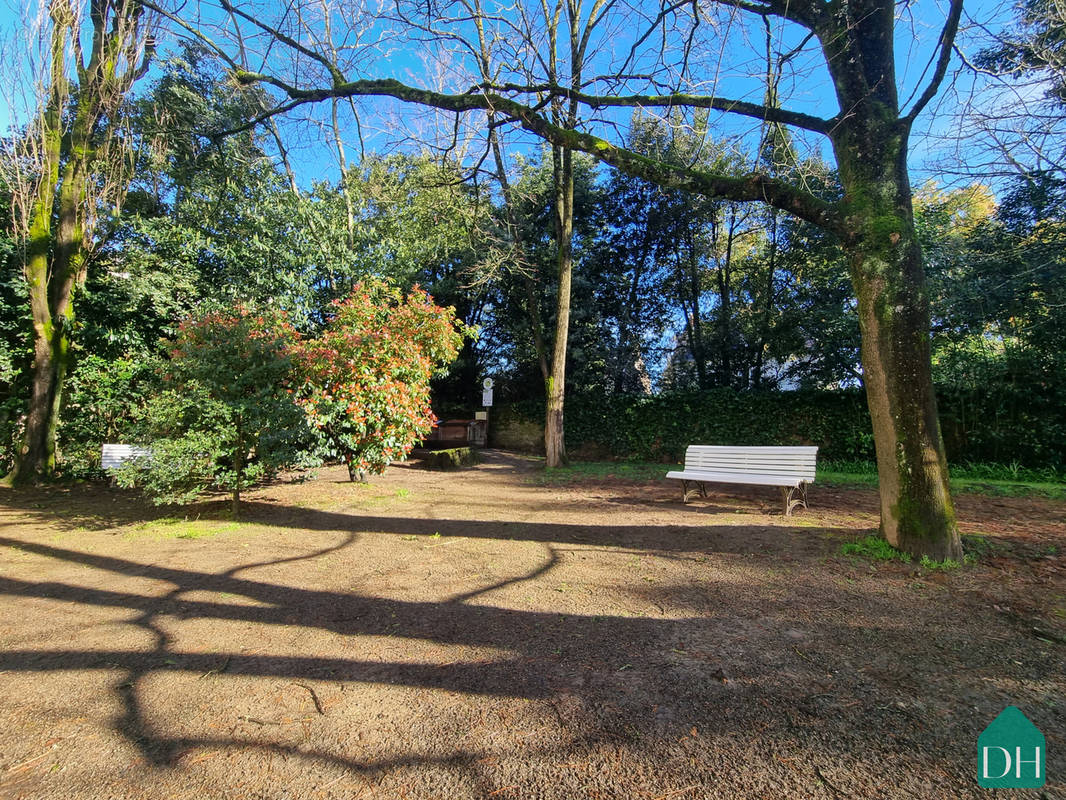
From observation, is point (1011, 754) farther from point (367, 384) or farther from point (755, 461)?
point (367, 384)

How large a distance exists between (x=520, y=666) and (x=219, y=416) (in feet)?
15.9

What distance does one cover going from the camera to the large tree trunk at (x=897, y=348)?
3.72 metres

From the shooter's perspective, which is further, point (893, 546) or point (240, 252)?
point (240, 252)

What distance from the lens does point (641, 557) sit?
13.7 feet

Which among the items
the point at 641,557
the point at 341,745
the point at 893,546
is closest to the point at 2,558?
the point at 341,745

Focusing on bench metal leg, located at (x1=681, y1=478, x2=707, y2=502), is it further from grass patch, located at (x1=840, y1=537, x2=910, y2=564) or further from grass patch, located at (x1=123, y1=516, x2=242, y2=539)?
grass patch, located at (x1=123, y1=516, x2=242, y2=539)

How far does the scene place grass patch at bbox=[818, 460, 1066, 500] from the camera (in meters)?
7.21

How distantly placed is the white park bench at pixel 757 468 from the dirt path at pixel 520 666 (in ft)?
3.25

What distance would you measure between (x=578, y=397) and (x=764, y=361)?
20.1 ft

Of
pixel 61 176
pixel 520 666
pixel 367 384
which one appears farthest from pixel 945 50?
pixel 61 176

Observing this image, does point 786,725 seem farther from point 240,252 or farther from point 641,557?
point 240,252

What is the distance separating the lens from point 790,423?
11.7 meters

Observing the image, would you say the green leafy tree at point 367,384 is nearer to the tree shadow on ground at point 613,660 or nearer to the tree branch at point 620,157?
the tree branch at point 620,157

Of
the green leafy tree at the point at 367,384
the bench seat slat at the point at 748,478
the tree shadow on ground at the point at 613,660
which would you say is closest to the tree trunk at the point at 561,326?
the green leafy tree at the point at 367,384
